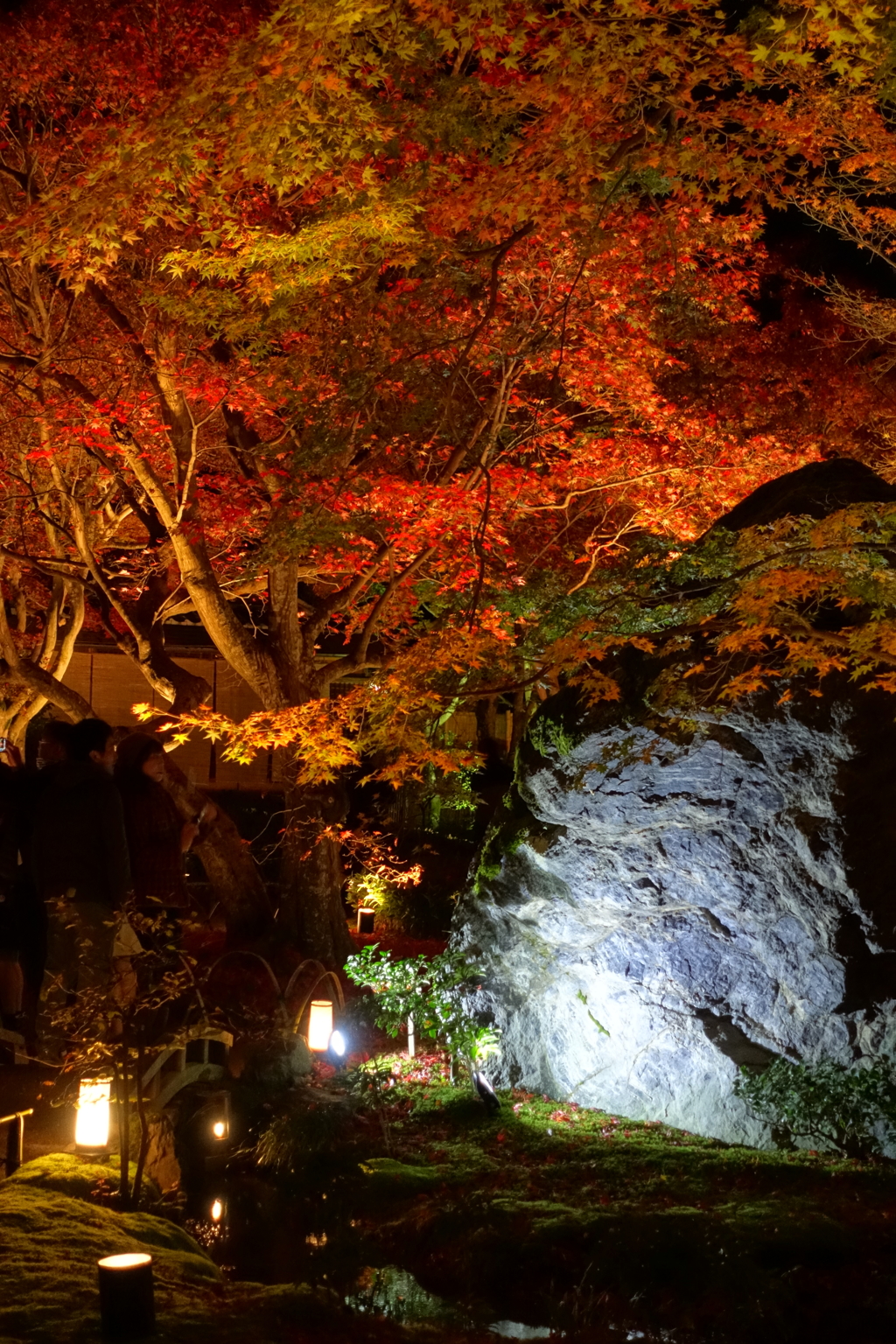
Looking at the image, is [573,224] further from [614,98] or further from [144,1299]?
[144,1299]

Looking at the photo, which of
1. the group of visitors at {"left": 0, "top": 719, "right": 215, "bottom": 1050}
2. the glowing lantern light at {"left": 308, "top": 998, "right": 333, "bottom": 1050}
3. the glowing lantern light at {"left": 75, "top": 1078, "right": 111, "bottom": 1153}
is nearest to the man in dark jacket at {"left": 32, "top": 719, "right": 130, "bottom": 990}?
the group of visitors at {"left": 0, "top": 719, "right": 215, "bottom": 1050}

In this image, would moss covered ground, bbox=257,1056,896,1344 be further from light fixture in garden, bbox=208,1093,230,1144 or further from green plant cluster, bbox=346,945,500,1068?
light fixture in garden, bbox=208,1093,230,1144

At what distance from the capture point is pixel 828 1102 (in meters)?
6.88

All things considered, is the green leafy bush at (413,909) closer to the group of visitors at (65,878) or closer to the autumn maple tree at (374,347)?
the autumn maple tree at (374,347)

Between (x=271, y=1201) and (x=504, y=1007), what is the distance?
237cm

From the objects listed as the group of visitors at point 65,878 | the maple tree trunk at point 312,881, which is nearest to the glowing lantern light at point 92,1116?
the group of visitors at point 65,878

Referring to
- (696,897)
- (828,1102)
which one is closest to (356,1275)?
(828,1102)

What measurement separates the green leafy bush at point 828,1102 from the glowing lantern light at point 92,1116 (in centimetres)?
404

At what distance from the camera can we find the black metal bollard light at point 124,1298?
3715 mm

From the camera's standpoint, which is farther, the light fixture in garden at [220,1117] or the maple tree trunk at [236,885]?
the maple tree trunk at [236,885]

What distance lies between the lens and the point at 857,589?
629cm

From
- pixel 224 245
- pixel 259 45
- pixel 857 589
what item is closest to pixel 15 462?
pixel 224 245

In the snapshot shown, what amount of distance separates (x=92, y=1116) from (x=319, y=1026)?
2.95 meters

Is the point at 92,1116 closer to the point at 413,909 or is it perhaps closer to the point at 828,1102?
the point at 828,1102
